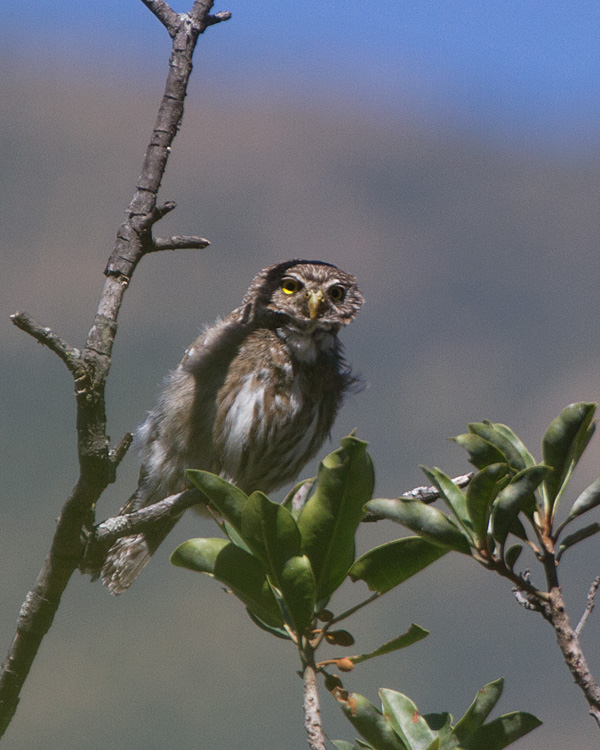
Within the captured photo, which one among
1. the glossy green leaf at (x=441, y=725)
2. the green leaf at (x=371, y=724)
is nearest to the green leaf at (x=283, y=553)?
the green leaf at (x=371, y=724)

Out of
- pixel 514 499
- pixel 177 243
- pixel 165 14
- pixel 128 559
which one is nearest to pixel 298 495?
pixel 514 499

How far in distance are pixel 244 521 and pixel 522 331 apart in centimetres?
12675

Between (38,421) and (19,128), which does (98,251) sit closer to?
(38,421)

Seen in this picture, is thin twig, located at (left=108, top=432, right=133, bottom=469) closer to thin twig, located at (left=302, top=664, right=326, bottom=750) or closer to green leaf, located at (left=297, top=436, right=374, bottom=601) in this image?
green leaf, located at (left=297, top=436, right=374, bottom=601)

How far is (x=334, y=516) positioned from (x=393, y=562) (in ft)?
0.41

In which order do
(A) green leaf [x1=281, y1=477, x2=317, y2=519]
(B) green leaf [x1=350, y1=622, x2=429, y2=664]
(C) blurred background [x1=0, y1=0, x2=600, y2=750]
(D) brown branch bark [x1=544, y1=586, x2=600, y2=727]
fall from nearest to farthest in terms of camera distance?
(D) brown branch bark [x1=544, y1=586, x2=600, y2=727], (B) green leaf [x1=350, y1=622, x2=429, y2=664], (A) green leaf [x1=281, y1=477, x2=317, y2=519], (C) blurred background [x1=0, y1=0, x2=600, y2=750]

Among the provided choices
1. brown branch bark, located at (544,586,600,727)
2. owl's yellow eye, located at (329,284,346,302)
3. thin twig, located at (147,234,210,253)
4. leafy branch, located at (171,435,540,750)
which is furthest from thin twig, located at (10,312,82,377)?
owl's yellow eye, located at (329,284,346,302)

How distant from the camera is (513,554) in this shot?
1.38 m

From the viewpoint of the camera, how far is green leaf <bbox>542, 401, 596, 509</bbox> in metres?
1.38

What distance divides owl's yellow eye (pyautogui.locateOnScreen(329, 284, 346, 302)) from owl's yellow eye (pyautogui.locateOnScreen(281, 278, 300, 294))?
166 millimetres

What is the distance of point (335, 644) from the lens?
148cm

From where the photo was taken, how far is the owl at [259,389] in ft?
13.8

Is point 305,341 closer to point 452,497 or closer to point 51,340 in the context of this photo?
point 51,340

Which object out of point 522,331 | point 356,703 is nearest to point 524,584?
point 356,703
